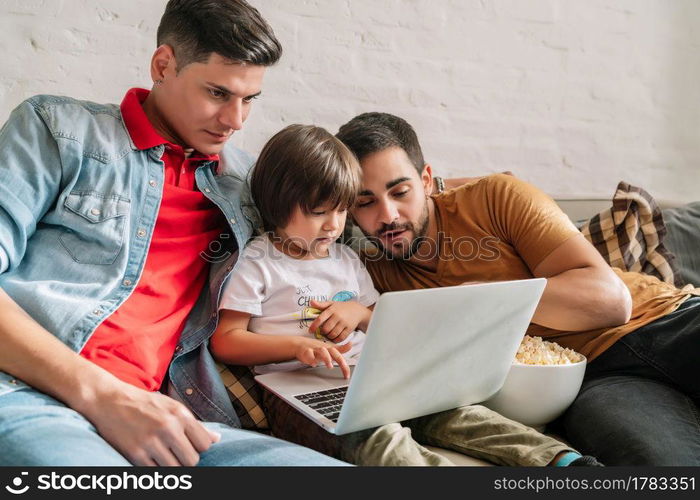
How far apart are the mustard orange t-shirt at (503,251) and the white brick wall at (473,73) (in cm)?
47

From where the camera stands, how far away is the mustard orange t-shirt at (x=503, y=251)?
148 centimetres

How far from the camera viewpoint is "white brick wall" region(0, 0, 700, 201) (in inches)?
65.6

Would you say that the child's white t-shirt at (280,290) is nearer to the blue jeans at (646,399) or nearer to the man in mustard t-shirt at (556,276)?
the man in mustard t-shirt at (556,276)

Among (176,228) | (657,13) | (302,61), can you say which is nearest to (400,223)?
(176,228)

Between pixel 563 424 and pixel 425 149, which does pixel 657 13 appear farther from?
pixel 563 424

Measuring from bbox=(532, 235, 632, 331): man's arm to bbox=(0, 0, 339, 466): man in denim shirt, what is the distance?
638 millimetres

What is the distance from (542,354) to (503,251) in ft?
0.99

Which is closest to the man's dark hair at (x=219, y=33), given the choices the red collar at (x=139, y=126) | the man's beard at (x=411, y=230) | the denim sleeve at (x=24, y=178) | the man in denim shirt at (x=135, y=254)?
the man in denim shirt at (x=135, y=254)

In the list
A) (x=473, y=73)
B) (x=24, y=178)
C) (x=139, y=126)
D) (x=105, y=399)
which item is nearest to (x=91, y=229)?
(x=24, y=178)

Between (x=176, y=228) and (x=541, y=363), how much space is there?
29.1 inches

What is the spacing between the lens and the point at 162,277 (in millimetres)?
1273

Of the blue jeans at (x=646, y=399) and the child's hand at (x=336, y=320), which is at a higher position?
the child's hand at (x=336, y=320)

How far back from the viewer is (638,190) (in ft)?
5.90

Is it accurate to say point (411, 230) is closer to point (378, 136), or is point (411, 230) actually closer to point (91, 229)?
point (378, 136)
